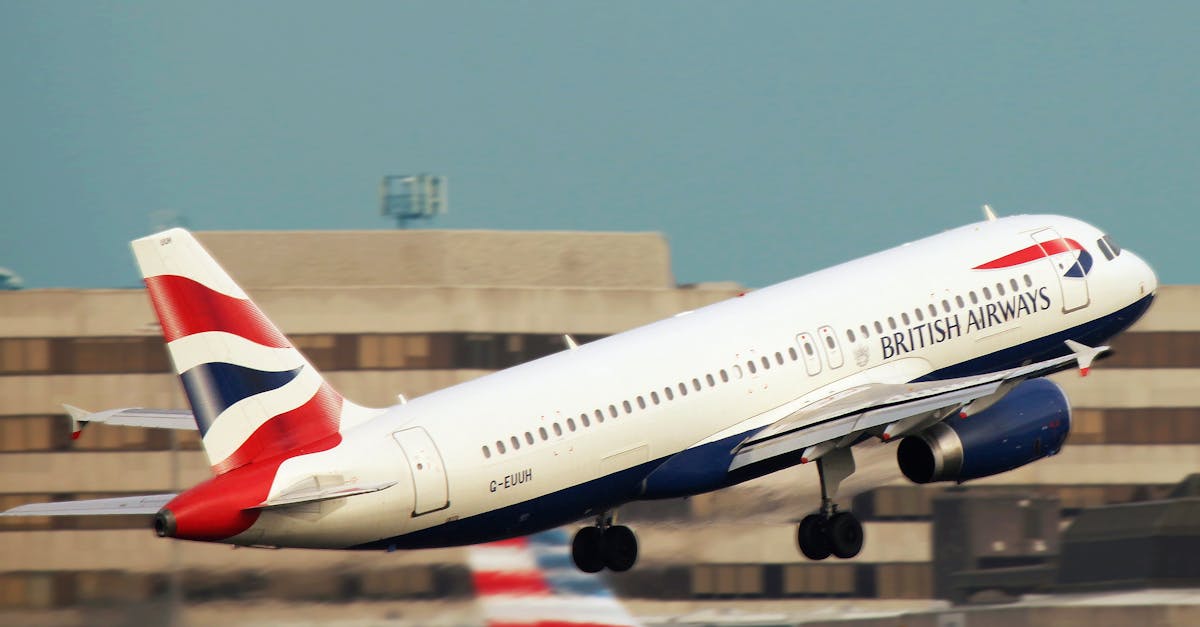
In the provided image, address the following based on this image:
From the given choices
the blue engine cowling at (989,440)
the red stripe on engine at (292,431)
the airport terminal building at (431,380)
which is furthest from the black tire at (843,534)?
the airport terminal building at (431,380)

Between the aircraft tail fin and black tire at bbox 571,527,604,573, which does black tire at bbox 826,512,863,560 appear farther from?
the aircraft tail fin

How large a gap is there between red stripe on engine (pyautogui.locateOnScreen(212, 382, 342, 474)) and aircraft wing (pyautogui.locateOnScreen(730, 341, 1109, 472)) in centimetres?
970

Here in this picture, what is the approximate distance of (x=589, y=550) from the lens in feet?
151

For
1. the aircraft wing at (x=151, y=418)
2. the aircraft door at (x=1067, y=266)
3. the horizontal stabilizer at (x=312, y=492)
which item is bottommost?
the horizontal stabilizer at (x=312, y=492)

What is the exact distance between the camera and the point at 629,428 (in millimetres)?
41625

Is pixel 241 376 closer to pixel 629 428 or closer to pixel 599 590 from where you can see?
pixel 629 428

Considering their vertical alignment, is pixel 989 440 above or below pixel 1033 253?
below

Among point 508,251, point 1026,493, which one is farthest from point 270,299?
point 1026,493

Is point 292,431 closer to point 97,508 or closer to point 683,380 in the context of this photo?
point 97,508

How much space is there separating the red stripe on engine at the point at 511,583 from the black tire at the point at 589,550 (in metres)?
6.17

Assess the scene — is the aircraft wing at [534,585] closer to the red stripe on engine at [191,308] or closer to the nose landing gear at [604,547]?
the nose landing gear at [604,547]

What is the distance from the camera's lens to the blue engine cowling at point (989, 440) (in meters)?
44.4

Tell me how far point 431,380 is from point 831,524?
46603 millimetres

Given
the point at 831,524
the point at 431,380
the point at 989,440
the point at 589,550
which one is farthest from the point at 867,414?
the point at 431,380
